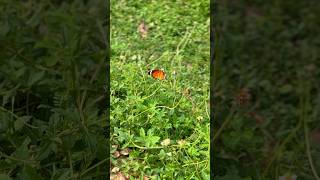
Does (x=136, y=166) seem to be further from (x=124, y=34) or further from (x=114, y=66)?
(x=124, y=34)

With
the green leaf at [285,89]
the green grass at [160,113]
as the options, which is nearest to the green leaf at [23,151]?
the green grass at [160,113]

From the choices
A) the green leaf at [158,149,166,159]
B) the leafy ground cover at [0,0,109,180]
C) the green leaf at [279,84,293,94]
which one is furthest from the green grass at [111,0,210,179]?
the green leaf at [279,84,293,94]

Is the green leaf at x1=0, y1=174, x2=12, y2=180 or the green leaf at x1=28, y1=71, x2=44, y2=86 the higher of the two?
the green leaf at x1=28, y1=71, x2=44, y2=86

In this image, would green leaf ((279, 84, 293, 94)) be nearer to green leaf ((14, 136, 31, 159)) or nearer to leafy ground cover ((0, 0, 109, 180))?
leafy ground cover ((0, 0, 109, 180))

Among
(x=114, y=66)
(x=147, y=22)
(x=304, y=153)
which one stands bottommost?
(x=304, y=153)

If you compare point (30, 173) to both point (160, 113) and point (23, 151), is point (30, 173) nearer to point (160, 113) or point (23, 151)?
point (23, 151)

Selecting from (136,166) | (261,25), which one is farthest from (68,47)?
(261,25)

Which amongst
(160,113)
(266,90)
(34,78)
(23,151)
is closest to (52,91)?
(34,78)
